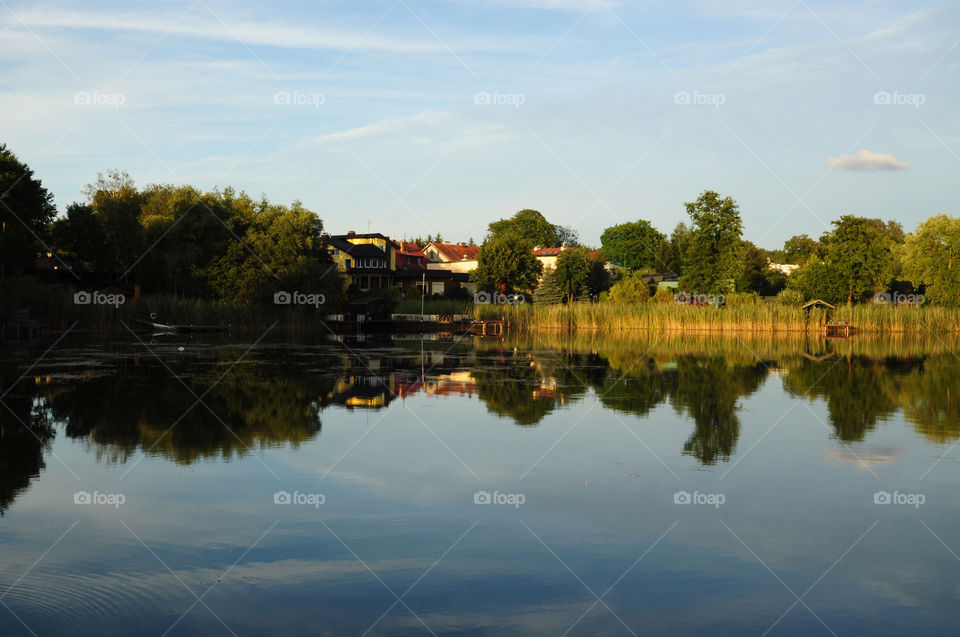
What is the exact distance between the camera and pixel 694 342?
171 feet

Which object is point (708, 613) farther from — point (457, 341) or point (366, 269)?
point (366, 269)

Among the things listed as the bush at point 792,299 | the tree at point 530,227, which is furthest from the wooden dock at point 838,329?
the tree at point 530,227

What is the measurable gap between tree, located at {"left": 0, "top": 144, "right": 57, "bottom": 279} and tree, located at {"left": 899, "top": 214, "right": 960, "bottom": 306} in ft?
257

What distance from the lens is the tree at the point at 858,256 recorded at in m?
72.8

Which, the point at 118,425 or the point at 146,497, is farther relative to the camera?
the point at 118,425

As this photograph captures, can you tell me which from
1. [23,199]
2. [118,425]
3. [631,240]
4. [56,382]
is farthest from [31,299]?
[631,240]

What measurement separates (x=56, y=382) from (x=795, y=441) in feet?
69.2

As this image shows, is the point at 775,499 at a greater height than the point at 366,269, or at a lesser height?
lesser
